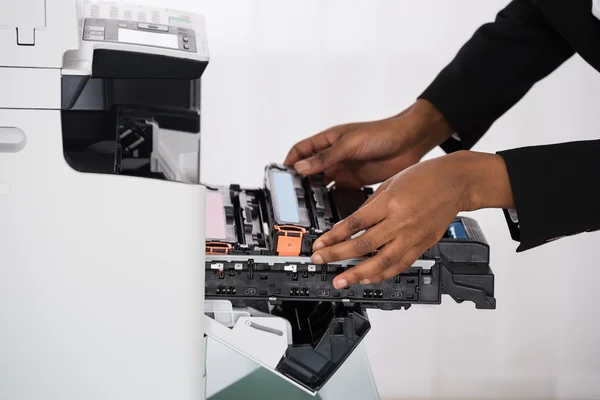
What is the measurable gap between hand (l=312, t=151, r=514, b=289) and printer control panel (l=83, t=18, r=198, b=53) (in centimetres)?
31

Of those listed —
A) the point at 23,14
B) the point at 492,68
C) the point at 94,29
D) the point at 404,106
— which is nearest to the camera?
the point at 23,14

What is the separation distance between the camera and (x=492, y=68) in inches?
60.2

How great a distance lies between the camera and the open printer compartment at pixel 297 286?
1.10m

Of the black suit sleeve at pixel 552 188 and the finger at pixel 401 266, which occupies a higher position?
the black suit sleeve at pixel 552 188

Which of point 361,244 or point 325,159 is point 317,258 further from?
point 325,159

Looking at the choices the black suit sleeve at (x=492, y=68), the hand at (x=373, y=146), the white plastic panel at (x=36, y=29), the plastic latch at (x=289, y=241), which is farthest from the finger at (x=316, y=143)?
the white plastic panel at (x=36, y=29)

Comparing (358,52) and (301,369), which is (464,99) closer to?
(301,369)

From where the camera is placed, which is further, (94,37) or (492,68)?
(492,68)

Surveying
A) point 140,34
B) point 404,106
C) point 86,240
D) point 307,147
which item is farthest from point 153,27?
point 404,106

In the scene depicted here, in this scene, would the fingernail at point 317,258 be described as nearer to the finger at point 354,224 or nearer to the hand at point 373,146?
the finger at point 354,224

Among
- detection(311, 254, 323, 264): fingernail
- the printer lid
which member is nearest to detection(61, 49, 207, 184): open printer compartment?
the printer lid

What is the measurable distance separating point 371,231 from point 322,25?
1.59 metres

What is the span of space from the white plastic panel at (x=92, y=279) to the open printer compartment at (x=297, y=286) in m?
0.08

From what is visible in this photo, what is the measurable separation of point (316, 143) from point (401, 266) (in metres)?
0.52
